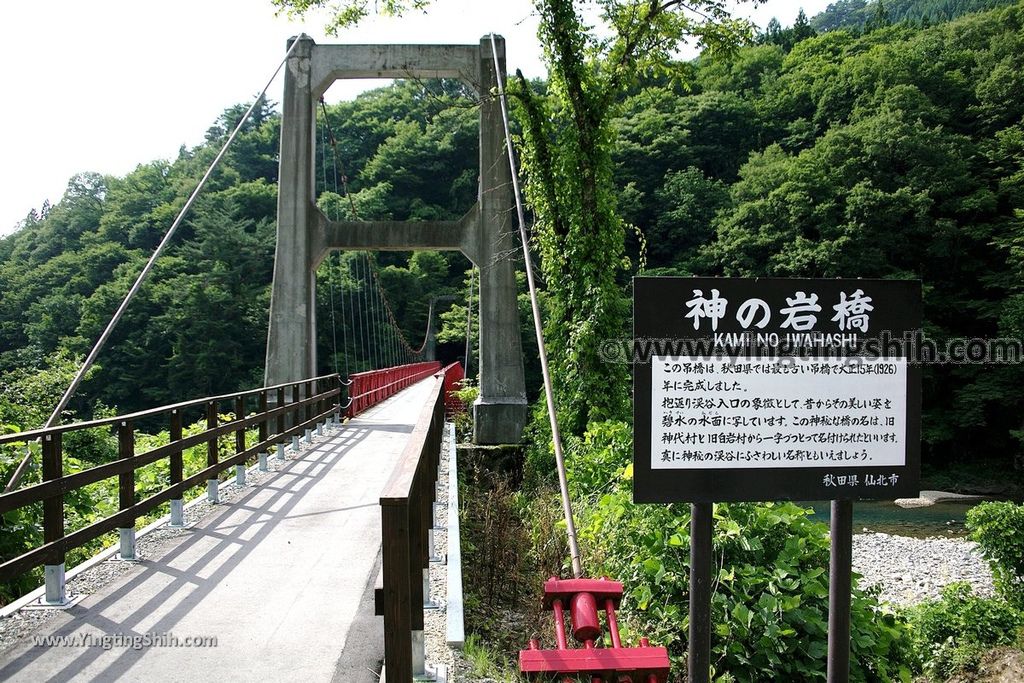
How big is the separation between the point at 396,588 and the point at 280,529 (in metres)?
3.33

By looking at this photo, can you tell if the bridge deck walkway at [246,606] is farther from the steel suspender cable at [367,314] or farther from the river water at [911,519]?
the steel suspender cable at [367,314]

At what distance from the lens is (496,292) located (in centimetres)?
1127

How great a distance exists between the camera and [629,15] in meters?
11.0

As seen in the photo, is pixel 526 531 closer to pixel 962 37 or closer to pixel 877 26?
pixel 962 37

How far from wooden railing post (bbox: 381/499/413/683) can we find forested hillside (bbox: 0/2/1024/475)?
55.6ft

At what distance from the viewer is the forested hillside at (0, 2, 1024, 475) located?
2672cm

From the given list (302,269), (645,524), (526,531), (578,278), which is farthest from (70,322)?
(645,524)

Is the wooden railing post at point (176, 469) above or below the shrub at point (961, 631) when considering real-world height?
above

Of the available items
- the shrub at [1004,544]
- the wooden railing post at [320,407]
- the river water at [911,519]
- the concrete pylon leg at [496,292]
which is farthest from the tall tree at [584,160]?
the river water at [911,519]

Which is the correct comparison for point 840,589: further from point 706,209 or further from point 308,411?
point 706,209

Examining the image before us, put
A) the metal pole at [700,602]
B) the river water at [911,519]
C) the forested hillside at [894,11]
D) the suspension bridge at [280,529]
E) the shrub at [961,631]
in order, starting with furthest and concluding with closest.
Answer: the forested hillside at [894,11]
the river water at [911,519]
the shrub at [961,631]
the suspension bridge at [280,529]
the metal pole at [700,602]

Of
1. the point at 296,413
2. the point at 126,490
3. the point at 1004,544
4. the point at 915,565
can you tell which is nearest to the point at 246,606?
the point at 126,490

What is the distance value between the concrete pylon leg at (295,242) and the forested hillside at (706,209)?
6.13 metres

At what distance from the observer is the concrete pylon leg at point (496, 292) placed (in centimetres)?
1088
